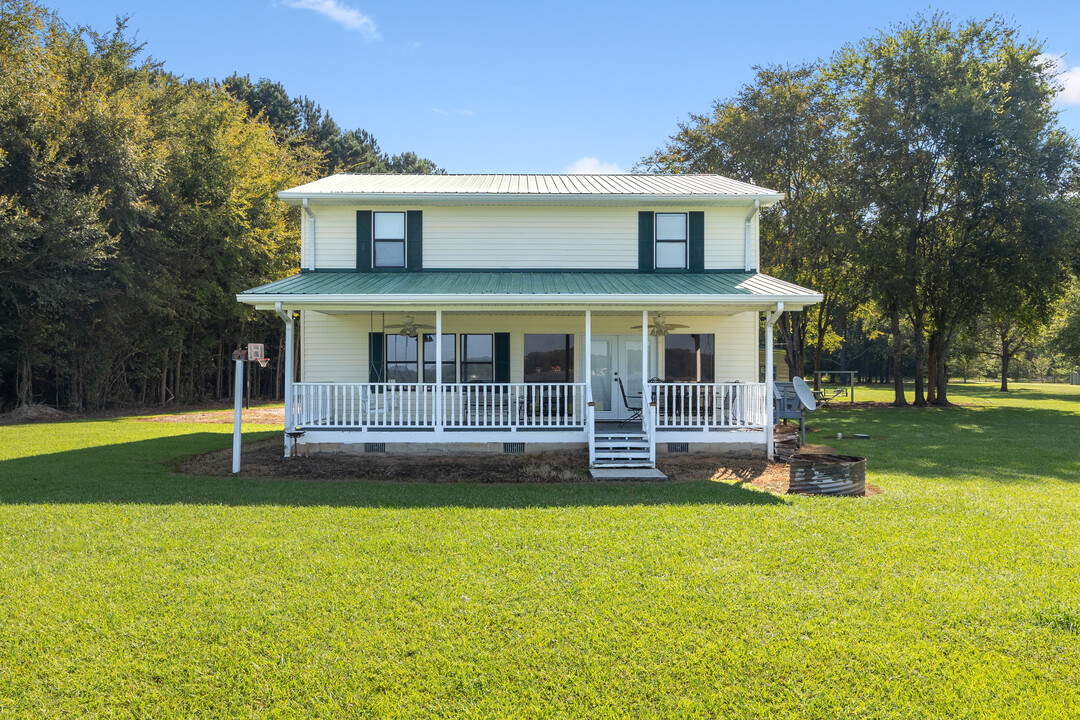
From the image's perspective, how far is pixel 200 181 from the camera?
21719mm

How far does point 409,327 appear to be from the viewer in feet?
39.0

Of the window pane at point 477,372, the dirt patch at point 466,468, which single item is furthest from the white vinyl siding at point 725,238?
the window pane at point 477,372

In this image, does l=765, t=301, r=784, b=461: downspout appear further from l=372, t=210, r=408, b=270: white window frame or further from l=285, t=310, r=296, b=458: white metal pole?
l=285, t=310, r=296, b=458: white metal pole

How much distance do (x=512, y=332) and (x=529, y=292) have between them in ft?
8.05

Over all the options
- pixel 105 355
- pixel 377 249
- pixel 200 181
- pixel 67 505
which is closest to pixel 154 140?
pixel 200 181

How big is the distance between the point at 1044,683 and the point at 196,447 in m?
13.7

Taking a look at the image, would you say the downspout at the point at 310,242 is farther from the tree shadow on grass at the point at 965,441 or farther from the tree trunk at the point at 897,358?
the tree trunk at the point at 897,358

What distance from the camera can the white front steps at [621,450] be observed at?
10008mm

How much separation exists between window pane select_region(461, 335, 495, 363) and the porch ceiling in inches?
53.6

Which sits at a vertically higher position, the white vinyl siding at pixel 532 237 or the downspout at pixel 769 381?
the white vinyl siding at pixel 532 237

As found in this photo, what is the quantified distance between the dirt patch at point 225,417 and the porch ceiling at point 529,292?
7365 millimetres

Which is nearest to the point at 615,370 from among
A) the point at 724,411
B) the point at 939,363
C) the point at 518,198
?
the point at 724,411

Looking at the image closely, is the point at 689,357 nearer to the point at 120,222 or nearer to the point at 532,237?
the point at 532,237

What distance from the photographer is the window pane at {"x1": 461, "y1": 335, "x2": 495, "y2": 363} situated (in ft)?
42.4
